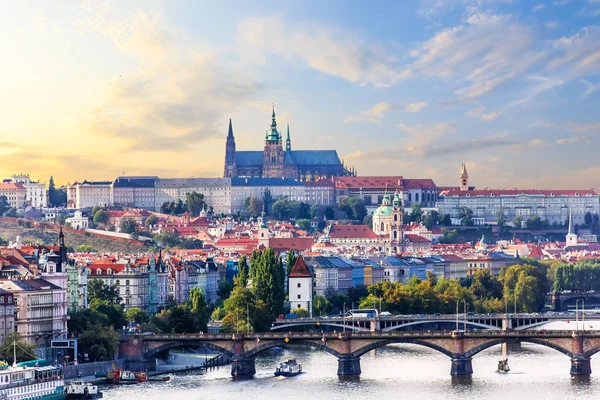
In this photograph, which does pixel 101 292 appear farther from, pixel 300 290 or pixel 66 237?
pixel 66 237

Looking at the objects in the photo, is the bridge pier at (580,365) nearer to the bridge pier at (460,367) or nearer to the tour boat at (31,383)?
the bridge pier at (460,367)

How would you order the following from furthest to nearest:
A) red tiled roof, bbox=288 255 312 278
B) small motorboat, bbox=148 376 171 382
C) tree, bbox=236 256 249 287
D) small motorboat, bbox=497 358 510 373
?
1. tree, bbox=236 256 249 287
2. red tiled roof, bbox=288 255 312 278
3. small motorboat, bbox=497 358 510 373
4. small motorboat, bbox=148 376 171 382

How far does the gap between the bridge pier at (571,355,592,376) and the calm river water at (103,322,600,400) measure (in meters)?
0.46

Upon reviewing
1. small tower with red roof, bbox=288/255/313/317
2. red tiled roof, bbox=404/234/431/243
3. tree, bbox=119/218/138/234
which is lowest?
small tower with red roof, bbox=288/255/313/317

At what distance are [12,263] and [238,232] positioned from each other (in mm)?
109278

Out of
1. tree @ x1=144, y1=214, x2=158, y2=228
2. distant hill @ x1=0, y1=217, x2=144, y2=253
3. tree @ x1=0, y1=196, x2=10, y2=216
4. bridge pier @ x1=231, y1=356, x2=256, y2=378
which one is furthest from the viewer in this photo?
tree @ x1=144, y1=214, x2=158, y2=228

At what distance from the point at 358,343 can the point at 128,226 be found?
4166 inches

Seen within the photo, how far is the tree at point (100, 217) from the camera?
618 ft

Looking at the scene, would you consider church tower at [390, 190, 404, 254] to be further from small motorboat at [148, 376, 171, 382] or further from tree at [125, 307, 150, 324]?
small motorboat at [148, 376, 171, 382]

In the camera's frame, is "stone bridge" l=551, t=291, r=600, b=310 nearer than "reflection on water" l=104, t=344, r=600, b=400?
No

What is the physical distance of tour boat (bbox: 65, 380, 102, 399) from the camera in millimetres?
61812

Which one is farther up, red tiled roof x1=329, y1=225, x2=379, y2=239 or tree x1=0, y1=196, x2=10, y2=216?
tree x1=0, y1=196, x2=10, y2=216

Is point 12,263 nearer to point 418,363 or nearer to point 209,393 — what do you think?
point 209,393

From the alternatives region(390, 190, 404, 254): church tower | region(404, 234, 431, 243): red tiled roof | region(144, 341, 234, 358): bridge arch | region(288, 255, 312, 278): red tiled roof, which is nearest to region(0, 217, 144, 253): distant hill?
region(390, 190, 404, 254): church tower
